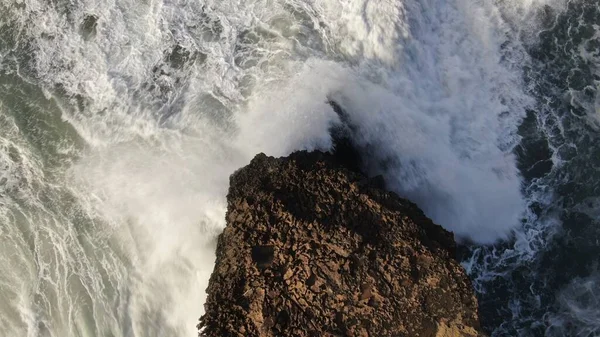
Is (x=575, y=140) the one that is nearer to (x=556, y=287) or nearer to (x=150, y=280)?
(x=556, y=287)

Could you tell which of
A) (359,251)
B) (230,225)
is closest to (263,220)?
(230,225)

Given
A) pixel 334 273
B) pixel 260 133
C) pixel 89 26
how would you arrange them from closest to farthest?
pixel 334 273 → pixel 260 133 → pixel 89 26

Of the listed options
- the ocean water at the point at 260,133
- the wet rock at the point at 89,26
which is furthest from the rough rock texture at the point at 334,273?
the wet rock at the point at 89,26

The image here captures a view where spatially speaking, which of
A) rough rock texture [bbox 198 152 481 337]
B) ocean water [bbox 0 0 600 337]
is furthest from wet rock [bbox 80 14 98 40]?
rough rock texture [bbox 198 152 481 337]

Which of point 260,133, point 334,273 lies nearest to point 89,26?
point 260,133

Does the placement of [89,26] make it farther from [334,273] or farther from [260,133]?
[334,273]

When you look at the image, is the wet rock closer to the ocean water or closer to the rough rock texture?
the ocean water

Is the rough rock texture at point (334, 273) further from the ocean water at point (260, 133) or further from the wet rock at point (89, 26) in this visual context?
the wet rock at point (89, 26)

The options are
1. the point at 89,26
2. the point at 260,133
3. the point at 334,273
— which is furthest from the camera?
the point at 89,26
